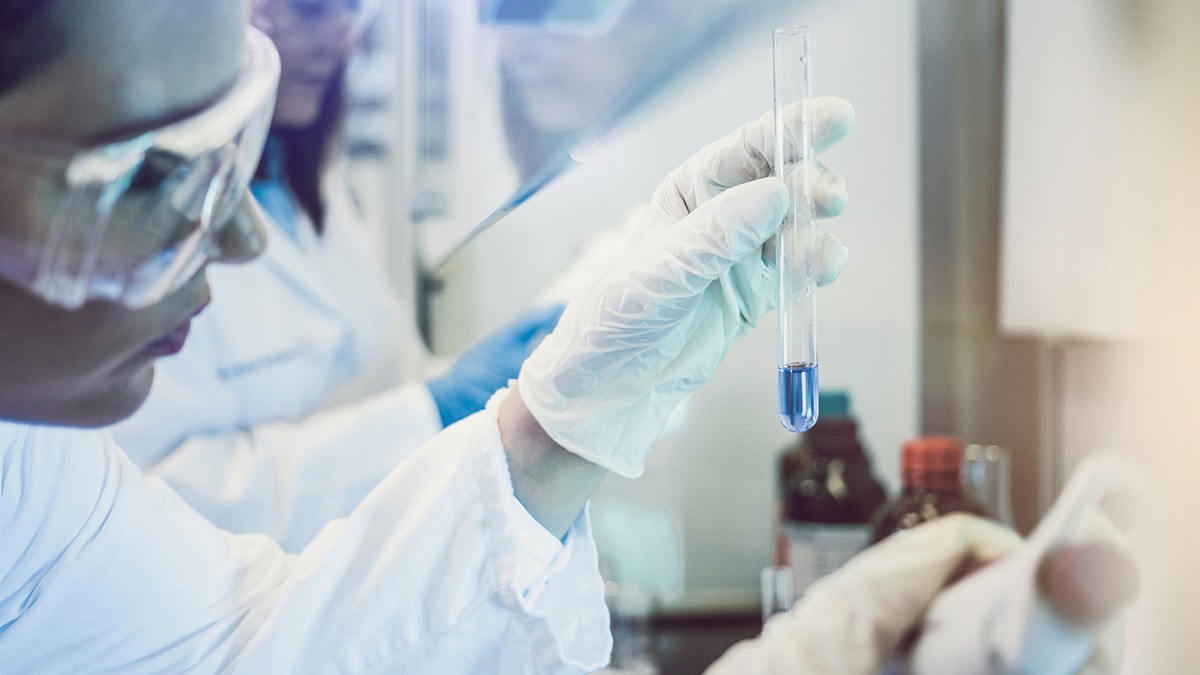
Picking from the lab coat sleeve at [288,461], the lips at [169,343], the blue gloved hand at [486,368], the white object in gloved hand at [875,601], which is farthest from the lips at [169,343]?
the white object in gloved hand at [875,601]

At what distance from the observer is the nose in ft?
2.24

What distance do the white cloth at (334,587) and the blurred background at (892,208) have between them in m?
0.39

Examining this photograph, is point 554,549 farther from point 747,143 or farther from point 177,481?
point 177,481

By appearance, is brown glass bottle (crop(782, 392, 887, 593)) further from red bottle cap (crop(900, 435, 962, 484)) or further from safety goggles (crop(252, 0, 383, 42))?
safety goggles (crop(252, 0, 383, 42))

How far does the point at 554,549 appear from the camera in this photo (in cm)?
75

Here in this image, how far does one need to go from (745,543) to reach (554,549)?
0.77m

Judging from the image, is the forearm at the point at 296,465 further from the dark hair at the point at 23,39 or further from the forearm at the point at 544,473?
the dark hair at the point at 23,39

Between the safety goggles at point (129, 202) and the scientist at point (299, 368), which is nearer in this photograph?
the safety goggles at point (129, 202)

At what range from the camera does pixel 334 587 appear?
77 cm

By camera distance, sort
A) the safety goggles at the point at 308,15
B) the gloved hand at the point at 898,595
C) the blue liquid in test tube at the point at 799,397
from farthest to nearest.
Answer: the safety goggles at the point at 308,15 < the gloved hand at the point at 898,595 < the blue liquid in test tube at the point at 799,397

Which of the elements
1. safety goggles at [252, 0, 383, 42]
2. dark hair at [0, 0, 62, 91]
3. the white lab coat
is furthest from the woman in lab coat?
the white lab coat

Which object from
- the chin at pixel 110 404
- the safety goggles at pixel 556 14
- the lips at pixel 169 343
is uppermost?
the safety goggles at pixel 556 14

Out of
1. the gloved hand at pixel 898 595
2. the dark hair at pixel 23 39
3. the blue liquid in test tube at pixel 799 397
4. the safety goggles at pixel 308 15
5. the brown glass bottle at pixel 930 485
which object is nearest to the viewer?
the dark hair at pixel 23 39

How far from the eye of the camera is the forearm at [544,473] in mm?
745
